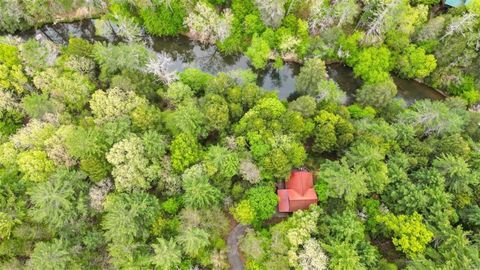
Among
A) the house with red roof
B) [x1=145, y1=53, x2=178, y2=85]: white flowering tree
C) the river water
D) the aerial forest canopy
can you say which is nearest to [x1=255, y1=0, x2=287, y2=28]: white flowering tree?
the aerial forest canopy

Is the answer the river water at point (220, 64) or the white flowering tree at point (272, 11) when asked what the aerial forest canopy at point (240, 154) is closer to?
the white flowering tree at point (272, 11)

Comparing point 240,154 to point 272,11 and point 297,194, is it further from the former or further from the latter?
point 272,11

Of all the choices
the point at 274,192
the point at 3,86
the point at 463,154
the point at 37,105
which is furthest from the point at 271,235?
the point at 3,86

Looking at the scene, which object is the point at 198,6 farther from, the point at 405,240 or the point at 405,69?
the point at 405,240

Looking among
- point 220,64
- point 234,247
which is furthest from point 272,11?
point 234,247

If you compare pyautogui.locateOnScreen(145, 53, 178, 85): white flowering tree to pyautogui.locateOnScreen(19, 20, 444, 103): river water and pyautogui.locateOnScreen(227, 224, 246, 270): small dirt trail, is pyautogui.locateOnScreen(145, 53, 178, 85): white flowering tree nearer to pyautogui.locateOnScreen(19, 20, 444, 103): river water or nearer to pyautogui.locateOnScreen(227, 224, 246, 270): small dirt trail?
pyautogui.locateOnScreen(19, 20, 444, 103): river water
